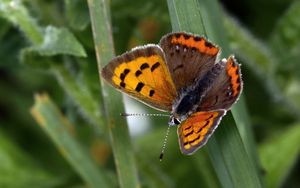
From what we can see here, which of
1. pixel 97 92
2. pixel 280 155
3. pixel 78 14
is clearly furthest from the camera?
pixel 280 155

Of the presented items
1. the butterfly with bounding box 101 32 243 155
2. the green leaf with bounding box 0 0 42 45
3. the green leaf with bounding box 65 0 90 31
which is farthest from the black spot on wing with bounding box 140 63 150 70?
the green leaf with bounding box 0 0 42 45

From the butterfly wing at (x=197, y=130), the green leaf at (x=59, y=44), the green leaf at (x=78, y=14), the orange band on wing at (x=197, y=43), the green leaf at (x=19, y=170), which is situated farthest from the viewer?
the green leaf at (x=19, y=170)

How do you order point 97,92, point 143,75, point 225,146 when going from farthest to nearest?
point 97,92 → point 143,75 → point 225,146

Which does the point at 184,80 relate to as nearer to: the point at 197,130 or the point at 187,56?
the point at 187,56

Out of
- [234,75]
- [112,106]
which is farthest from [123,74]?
[234,75]

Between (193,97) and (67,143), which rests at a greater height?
(67,143)

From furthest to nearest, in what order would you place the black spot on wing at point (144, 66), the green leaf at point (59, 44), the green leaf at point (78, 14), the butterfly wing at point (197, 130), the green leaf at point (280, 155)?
1. the green leaf at point (280, 155)
2. the green leaf at point (78, 14)
3. the green leaf at point (59, 44)
4. the black spot on wing at point (144, 66)
5. the butterfly wing at point (197, 130)

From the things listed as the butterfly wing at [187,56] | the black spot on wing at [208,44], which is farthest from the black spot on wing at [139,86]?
the black spot on wing at [208,44]

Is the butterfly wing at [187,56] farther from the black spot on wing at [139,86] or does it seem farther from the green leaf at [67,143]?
the green leaf at [67,143]

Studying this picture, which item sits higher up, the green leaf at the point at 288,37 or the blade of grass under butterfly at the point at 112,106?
the green leaf at the point at 288,37
